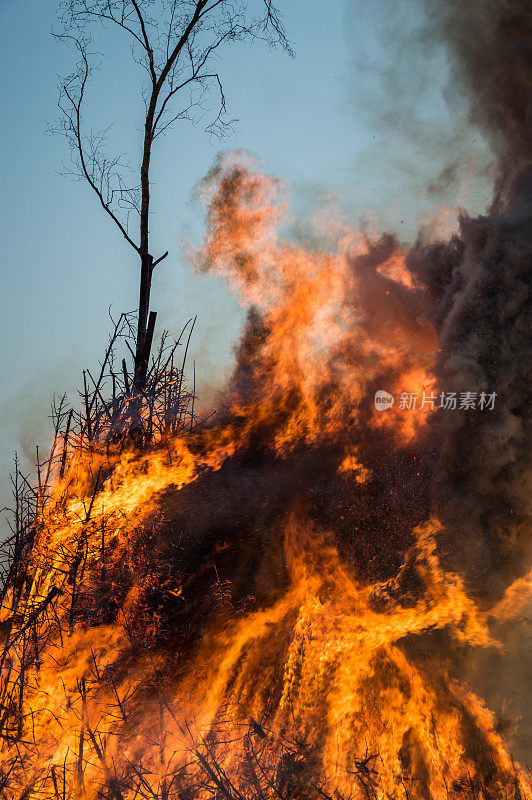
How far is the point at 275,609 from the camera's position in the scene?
17.3 ft

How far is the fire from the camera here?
4566mm

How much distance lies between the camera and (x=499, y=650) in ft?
15.5

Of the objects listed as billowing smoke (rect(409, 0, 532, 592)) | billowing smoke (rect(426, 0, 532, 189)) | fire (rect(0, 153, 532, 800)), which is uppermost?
billowing smoke (rect(426, 0, 532, 189))

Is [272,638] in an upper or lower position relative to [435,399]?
lower

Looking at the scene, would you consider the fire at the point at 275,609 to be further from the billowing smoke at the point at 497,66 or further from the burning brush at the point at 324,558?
the billowing smoke at the point at 497,66

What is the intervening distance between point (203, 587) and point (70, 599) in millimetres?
1344

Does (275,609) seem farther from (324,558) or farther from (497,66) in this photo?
(497,66)

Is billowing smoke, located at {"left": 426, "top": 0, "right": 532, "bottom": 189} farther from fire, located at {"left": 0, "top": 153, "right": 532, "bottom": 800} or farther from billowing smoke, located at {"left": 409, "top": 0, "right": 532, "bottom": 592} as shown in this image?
fire, located at {"left": 0, "top": 153, "right": 532, "bottom": 800}

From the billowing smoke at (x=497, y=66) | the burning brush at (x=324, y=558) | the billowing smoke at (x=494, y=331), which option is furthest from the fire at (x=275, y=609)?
the billowing smoke at (x=497, y=66)

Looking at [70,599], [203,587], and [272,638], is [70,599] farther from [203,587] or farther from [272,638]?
[272,638]

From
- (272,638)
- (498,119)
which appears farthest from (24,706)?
(498,119)

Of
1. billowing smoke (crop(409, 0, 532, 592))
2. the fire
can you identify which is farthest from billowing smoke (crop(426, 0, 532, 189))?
the fire

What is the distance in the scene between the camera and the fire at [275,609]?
15.0ft

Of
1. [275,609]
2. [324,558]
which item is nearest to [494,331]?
[324,558]
